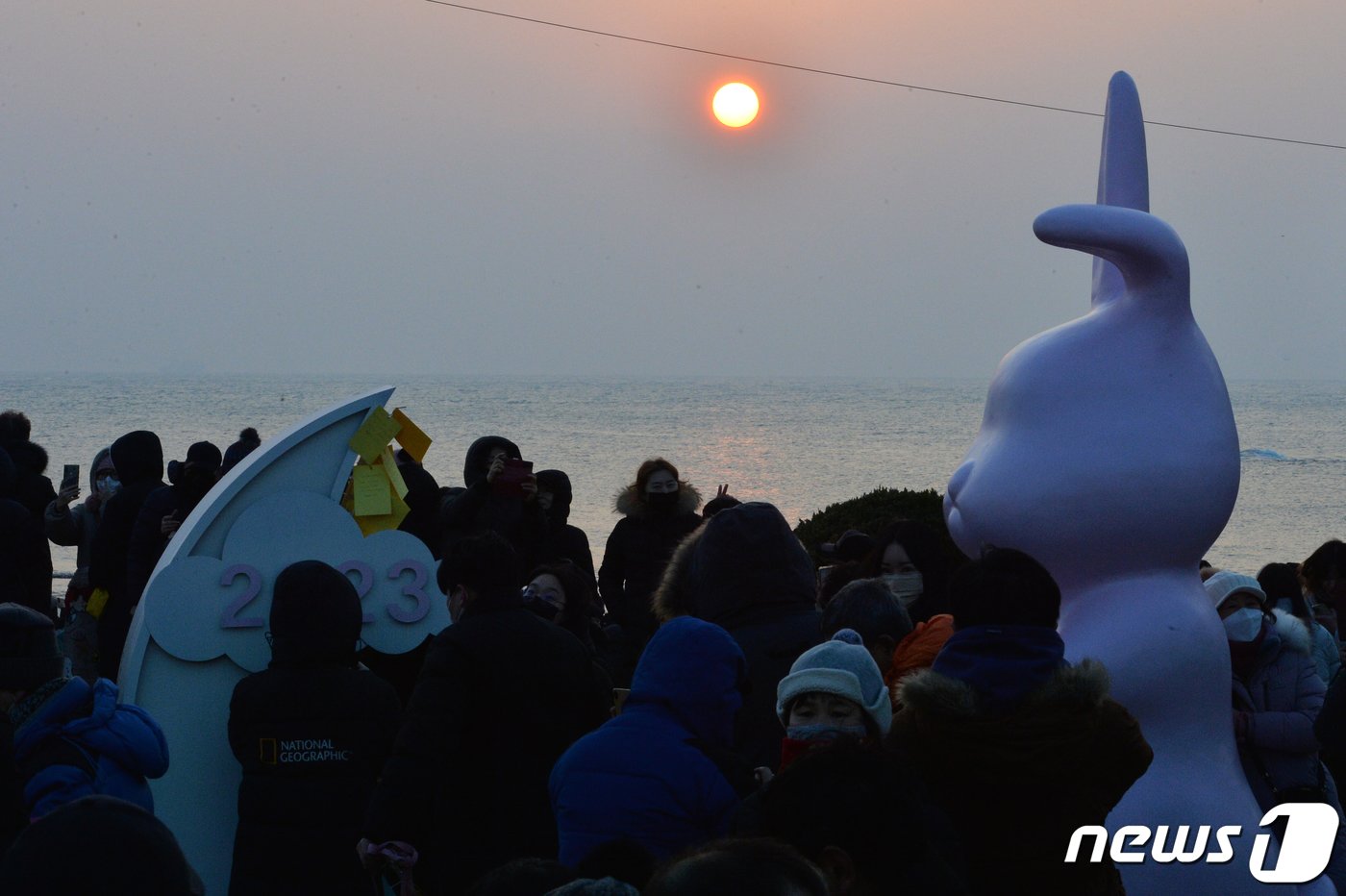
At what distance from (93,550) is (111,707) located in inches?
118

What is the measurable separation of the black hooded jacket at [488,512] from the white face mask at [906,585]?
2089 mm

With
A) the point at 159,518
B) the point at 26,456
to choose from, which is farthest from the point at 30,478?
the point at 159,518

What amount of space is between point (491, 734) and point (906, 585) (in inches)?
74.1

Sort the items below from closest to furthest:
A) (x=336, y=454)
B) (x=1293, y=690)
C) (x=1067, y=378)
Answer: (x=1067, y=378) < (x=1293, y=690) < (x=336, y=454)

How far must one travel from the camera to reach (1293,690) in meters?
5.00

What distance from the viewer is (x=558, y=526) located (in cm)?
728

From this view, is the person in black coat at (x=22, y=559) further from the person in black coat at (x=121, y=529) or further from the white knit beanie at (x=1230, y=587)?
the white knit beanie at (x=1230, y=587)

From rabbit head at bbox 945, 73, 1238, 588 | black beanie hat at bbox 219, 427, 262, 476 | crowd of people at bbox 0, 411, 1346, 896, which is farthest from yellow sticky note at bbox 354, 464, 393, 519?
black beanie hat at bbox 219, 427, 262, 476

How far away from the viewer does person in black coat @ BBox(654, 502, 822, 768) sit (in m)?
4.34

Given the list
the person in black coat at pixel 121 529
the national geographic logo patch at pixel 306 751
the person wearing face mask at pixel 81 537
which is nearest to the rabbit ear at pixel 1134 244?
the national geographic logo patch at pixel 306 751

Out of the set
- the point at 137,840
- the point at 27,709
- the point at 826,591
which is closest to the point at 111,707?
the point at 27,709

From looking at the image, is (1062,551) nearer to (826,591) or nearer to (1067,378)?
(1067,378)

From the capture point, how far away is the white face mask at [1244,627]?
5051 mm

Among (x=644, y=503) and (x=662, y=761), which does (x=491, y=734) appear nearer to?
(x=662, y=761)
